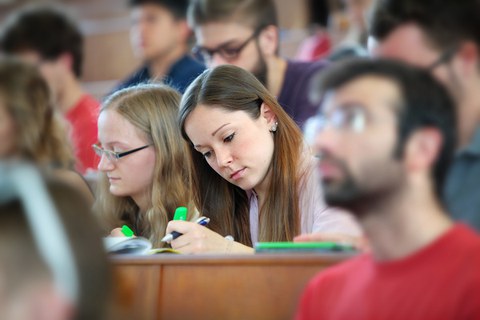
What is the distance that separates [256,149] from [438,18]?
32.6 inches

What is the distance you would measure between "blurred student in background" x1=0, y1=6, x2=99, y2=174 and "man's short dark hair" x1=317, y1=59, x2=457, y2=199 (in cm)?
269

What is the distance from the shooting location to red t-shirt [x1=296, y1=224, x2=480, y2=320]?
131cm

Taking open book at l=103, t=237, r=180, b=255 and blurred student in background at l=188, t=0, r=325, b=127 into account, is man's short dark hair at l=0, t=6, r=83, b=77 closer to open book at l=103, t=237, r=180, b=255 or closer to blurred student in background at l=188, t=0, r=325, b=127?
blurred student in background at l=188, t=0, r=325, b=127

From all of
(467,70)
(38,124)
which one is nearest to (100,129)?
(38,124)

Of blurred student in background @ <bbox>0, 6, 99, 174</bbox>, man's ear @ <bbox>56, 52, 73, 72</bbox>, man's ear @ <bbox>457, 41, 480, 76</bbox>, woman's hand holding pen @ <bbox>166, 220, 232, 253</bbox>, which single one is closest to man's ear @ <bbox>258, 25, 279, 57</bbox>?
blurred student in background @ <bbox>0, 6, 99, 174</bbox>

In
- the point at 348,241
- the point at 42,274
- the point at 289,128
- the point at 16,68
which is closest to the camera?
the point at 42,274

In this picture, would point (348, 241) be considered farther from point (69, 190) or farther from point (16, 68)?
point (16, 68)

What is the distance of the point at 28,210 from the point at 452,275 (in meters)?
0.68

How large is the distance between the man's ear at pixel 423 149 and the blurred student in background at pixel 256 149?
927 millimetres

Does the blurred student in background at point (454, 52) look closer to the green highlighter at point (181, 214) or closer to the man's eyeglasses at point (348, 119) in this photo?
the man's eyeglasses at point (348, 119)

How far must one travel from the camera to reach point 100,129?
2.84 metres

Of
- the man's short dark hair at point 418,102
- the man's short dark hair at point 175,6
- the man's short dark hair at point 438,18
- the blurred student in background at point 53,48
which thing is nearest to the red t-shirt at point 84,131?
the blurred student in background at point 53,48

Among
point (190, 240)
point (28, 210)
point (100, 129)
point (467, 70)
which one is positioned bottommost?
point (190, 240)

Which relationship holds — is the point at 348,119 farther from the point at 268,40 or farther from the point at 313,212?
the point at 268,40
